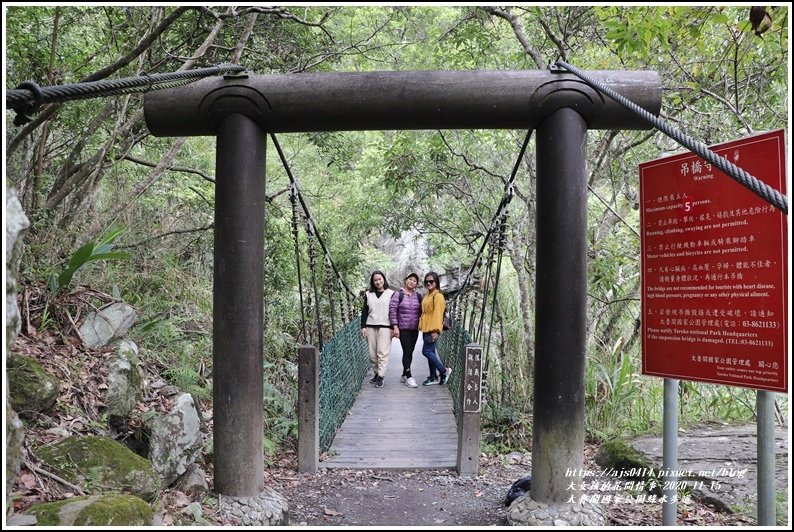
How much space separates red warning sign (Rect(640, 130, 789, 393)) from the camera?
1451 millimetres

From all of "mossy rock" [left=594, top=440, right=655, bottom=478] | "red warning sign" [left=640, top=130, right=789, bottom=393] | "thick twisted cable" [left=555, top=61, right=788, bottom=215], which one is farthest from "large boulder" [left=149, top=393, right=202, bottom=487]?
"thick twisted cable" [left=555, top=61, right=788, bottom=215]

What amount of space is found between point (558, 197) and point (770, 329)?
2.78 ft

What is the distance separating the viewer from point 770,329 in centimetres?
146

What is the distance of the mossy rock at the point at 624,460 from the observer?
2.66m

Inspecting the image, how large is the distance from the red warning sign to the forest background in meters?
1.08

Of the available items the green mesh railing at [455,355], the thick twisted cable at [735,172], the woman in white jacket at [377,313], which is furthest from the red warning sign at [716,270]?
the woman in white jacket at [377,313]

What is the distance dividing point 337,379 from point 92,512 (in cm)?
225

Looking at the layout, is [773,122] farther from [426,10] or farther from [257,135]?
[257,135]

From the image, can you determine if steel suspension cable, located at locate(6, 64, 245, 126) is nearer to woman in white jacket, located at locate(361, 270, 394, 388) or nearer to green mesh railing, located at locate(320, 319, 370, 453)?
green mesh railing, located at locate(320, 319, 370, 453)

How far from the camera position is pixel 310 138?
5051 mm

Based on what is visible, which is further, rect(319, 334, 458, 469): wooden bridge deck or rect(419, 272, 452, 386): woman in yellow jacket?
rect(419, 272, 452, 386): woman in yellow jacket

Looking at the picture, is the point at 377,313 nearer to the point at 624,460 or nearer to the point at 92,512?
the point at 624,460

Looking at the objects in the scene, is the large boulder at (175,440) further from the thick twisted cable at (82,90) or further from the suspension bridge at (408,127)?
the thick twisted cable at (82,90)

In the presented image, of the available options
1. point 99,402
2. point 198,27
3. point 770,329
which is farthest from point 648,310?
point 198,27
